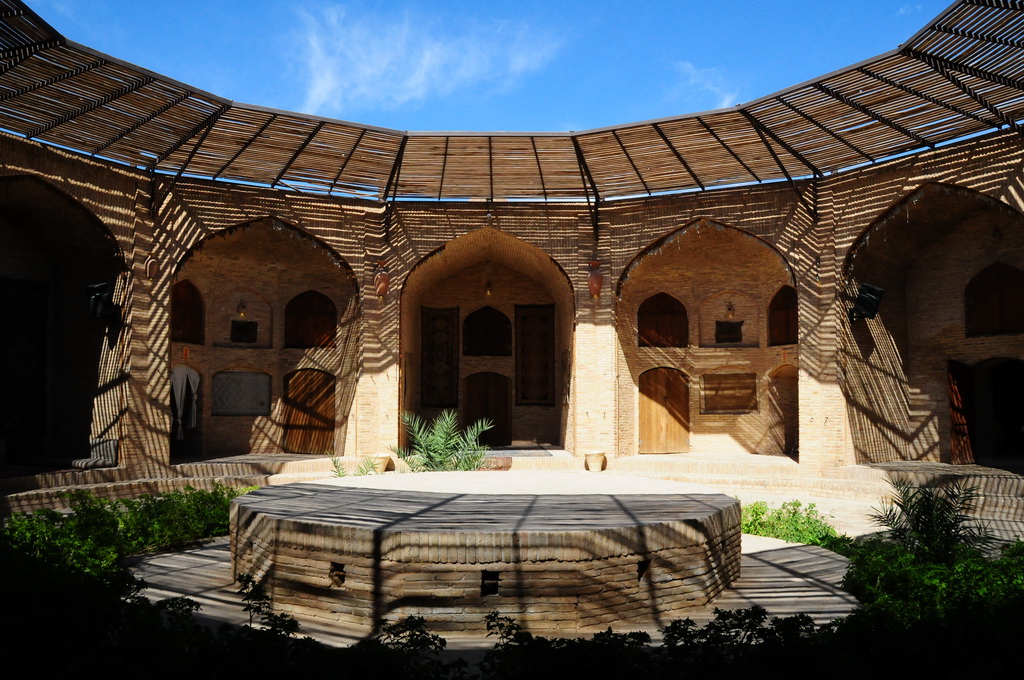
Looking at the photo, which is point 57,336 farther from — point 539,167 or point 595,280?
point 595,280

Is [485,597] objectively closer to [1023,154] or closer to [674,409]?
[1023,154]

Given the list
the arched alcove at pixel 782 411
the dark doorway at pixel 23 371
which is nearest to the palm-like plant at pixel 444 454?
the dark doorway at pixel 23 371

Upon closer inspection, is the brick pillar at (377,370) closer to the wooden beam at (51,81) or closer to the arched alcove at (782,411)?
the wooden beam at (51,81)

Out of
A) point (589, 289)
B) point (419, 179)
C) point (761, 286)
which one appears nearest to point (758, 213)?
point (761, 286)

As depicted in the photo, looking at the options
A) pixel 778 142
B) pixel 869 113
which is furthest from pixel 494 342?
pixel 869 113

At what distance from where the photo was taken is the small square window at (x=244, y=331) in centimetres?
1736

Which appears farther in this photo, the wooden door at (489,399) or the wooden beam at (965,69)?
the wooden door at (489,399)

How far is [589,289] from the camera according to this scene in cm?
1622

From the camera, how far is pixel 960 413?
15320mm

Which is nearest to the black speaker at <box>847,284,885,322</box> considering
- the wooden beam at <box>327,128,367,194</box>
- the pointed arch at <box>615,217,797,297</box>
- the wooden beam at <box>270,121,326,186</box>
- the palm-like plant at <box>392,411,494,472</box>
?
the pointed arch at <box>615,217,797,297</box>

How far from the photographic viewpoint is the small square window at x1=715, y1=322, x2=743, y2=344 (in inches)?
702

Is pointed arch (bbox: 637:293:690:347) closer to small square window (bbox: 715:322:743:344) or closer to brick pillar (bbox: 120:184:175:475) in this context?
small square window (bbox: 715:322:743:344)

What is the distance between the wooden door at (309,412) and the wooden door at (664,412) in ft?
23.7

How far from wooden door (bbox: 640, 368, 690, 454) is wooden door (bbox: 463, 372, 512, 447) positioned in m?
3.45
